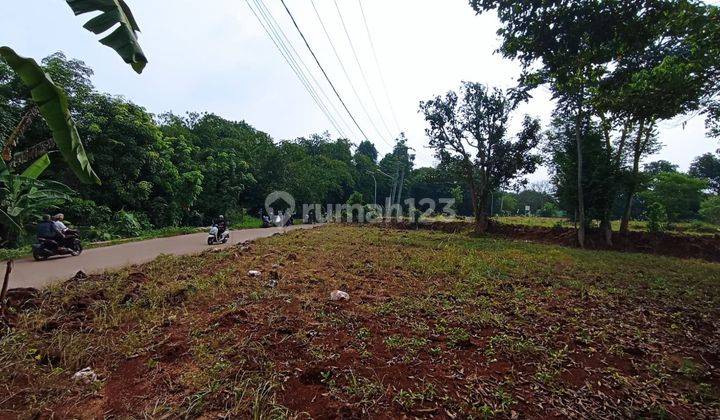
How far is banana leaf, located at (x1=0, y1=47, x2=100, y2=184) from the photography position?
64.3 inches

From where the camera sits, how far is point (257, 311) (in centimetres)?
361

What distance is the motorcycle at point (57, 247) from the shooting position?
23.0 ft

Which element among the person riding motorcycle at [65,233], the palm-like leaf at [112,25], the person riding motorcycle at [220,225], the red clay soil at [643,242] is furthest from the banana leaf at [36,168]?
the red clay soil at [643,242]

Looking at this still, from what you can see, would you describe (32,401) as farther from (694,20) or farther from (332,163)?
(332,163)

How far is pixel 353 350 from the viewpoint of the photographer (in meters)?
2.72

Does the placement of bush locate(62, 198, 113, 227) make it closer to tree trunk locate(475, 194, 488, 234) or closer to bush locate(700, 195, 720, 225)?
tree trunk locate(475, 194, 488, 234)

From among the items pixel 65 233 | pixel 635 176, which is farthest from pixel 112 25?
pixel 635 176

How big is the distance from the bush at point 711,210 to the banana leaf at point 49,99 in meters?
37.7

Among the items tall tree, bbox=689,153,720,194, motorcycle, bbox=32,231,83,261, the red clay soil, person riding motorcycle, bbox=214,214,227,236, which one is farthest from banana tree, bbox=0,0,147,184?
tall tree, bbox=689,153,720,194

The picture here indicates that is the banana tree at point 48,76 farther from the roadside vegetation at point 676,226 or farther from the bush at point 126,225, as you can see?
the roadside vegetation at point 676,226

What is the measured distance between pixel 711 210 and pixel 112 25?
38729 mm

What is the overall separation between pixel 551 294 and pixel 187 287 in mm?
5522

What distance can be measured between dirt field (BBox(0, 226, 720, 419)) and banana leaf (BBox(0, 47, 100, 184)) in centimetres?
161

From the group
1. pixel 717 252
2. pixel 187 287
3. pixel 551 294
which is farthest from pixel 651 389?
pixel 717 252
